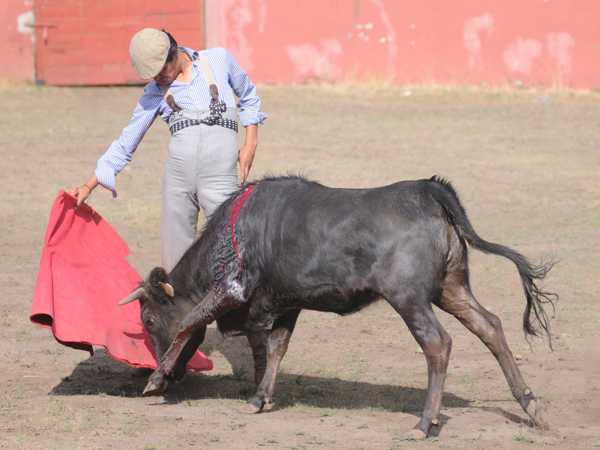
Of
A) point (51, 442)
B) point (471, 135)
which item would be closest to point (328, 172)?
point (471, 135)

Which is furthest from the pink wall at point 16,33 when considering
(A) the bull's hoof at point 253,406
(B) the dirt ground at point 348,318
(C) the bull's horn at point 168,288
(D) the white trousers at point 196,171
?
(A) the bull's hoof at point 253,406

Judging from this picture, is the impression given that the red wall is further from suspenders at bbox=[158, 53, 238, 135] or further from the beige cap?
the beige cap

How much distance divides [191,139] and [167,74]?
44cm

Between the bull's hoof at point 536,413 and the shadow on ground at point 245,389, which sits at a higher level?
the bull's hoof at point 536,413

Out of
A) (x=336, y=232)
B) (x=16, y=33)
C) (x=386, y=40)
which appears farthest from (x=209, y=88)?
(x=16, y=33)

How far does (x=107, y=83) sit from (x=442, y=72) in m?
7.81

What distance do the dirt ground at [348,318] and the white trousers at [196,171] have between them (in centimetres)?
119

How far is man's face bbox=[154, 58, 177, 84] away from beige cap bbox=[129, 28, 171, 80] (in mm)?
90

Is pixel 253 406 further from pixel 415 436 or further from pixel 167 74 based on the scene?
pixel 167 74

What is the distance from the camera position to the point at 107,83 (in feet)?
61.2

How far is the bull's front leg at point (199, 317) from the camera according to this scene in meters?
4.75

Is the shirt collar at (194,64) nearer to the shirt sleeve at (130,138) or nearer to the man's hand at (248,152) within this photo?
the shirt sleeve at (130,138)

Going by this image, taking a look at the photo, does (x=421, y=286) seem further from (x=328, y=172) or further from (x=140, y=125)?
(x=328, y=172)

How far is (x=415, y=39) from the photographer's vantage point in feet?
60.0
